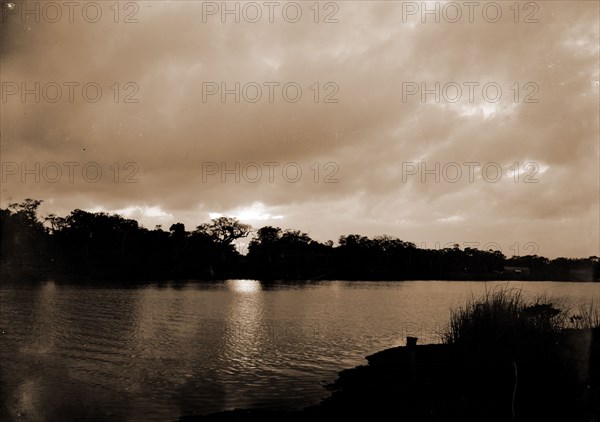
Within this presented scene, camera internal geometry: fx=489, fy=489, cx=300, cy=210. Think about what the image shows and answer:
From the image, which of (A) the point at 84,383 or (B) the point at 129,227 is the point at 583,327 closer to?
(A) the point at 84,383

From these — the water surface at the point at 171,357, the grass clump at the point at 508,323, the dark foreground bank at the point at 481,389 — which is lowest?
the water surface at the point at 171,357

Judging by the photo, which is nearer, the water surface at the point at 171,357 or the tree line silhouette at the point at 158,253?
the water surface at the point at 171,357

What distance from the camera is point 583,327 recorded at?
20.0 meters

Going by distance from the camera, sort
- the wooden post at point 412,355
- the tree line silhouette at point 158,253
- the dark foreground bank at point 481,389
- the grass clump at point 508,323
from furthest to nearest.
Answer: the tree line silhouette at point 158,253 → the grass clump at point 508,323 → the wooden post at point 412,355 → the dark foreground bank at point 481,389

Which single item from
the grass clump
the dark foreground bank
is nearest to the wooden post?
the dark foreground bank

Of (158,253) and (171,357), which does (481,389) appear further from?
(158,253)

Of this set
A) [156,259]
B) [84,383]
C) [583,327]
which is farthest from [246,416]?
[156,259]

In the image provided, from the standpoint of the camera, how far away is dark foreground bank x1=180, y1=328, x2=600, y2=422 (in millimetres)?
13148

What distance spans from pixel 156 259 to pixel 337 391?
5853 inches

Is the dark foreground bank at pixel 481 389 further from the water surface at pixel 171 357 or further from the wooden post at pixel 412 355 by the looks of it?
the water surface at pixel 171 357

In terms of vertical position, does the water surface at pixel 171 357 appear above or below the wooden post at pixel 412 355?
below

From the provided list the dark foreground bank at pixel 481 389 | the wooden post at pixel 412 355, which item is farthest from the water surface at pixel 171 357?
the wooden post at pixel 412 355

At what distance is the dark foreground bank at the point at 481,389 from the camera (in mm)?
13148

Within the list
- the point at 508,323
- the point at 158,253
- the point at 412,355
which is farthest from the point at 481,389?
the point at 158,253
